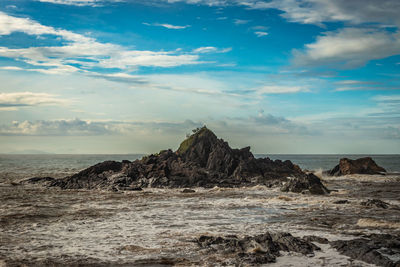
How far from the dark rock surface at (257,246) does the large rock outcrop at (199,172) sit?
73.0ft

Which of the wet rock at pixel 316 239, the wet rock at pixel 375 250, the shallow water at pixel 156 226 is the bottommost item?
the shallow water at pixel 156 226

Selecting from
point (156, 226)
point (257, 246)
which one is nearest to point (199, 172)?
point (156, 226)

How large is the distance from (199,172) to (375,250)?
117 feet

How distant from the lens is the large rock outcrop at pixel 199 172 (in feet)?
143

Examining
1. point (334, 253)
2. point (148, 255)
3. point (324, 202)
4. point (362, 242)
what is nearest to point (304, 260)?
point (334, 253)

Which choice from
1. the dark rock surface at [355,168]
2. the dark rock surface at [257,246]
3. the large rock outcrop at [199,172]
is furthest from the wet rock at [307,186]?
the dark rock surface at [355,168]

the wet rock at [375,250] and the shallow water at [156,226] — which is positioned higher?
the wet rock at [375,250]

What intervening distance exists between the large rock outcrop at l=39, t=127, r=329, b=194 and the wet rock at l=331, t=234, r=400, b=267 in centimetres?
2144

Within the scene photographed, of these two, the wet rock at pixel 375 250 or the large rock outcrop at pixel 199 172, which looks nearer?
the wet rock at pixel 375 250

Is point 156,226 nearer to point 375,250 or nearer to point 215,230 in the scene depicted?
point 215,230

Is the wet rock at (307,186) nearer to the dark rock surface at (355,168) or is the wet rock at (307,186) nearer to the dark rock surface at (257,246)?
the dark rock surface at (257,246)

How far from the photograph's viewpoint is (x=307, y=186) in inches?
1435

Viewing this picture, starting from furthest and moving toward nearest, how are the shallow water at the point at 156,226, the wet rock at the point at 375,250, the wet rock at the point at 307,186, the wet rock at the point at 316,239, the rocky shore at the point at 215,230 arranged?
the wet rock at the point at 307,186 < the wet rock at the point at 316,239 < the shallow water at the point at 156,226 < the rocky shore at the point at 215,230 < the wet rock at the point at 375,250

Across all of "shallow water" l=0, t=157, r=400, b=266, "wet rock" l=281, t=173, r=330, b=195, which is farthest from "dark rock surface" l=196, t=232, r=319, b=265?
"wet rock" l=281, t=173, r=330, b=195
